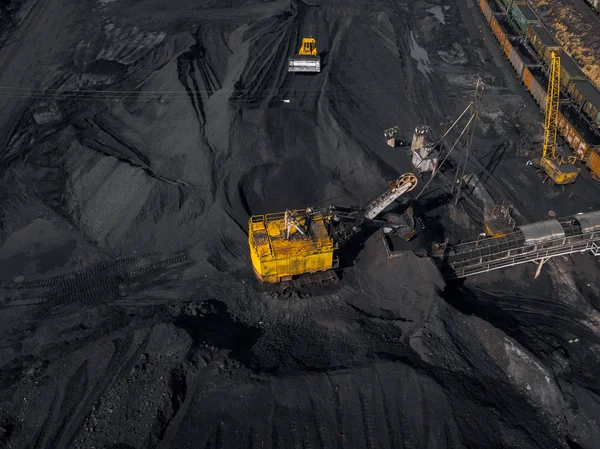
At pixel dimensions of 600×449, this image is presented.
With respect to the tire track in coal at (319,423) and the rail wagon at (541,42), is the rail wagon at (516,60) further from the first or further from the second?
the tire track in coal at (319,423)

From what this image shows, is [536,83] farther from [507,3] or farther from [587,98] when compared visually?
[507,3]

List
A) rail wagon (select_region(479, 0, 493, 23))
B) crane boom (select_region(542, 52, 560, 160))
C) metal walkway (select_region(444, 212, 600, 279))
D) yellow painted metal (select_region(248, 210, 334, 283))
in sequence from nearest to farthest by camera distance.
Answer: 1. yellow painted metal (select_region(248, 210, 334, 283))
2. metal walkway (select_region(444, 212, 600, 279))
3. crane boom (select_region(542, 52, 560, 160))
4. rail wagon (select_region(479, 0, 493, 23))

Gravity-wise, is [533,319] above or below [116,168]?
below

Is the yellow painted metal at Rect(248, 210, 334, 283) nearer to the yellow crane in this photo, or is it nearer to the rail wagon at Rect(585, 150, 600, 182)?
the yellow crane

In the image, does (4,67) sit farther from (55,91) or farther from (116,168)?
(116,168)

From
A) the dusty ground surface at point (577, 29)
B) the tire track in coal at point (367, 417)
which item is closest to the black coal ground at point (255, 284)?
the tire track in coal at point (367, 417)

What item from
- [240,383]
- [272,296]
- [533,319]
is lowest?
[533,319]

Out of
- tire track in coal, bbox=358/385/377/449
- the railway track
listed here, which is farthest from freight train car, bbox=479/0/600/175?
the railway track

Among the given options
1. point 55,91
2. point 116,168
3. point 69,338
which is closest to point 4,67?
point 55,91
